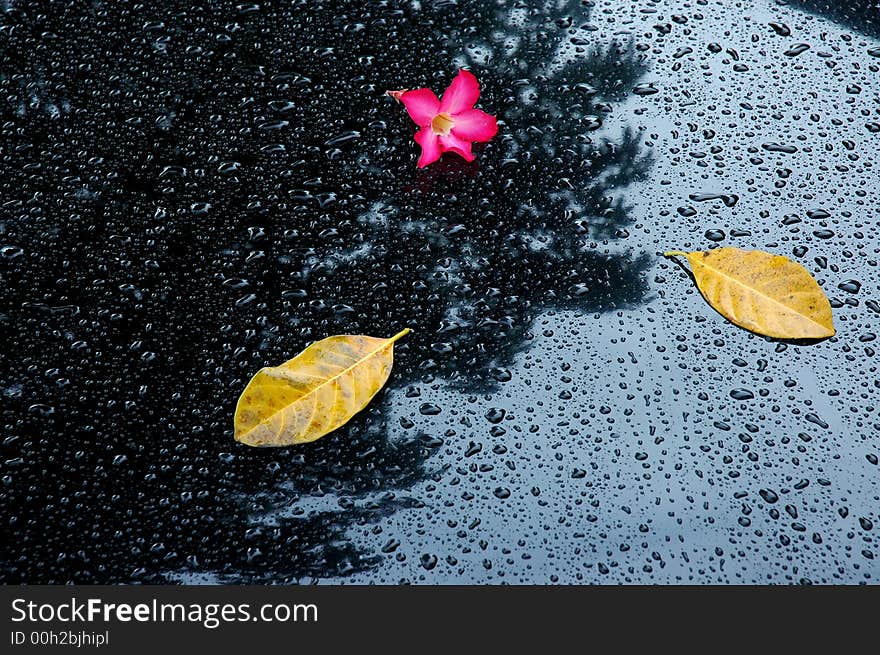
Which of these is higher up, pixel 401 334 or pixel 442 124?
pixel 442 124

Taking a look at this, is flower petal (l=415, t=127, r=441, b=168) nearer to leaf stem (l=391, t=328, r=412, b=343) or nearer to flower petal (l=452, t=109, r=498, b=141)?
flower petal (l=452, t=109, r=498, b=141)

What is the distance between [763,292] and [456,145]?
17.8 inches

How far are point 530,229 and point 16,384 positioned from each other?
26.1 inches

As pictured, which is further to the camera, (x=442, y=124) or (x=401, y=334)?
(x=442, y=124)

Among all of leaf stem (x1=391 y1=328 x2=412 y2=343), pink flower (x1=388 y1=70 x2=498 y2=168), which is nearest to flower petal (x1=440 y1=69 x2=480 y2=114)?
pink flower (x1=388 y1=70 x2=498 y2=168)

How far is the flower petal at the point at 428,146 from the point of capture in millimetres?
1205

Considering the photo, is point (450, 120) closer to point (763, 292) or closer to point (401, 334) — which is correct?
point (401, 334)

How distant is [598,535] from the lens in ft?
3.06

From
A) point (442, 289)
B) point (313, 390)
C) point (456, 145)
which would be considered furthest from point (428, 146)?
point (313, 390)

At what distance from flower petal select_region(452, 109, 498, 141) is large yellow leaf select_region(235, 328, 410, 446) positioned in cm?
33

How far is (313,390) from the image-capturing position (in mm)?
1017

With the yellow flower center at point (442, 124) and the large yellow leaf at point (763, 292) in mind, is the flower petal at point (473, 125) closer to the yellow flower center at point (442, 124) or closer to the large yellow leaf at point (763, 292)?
the yellow flower center at point (442, 124)

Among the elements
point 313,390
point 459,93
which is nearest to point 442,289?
point 313,390

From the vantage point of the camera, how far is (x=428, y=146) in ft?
3.96
